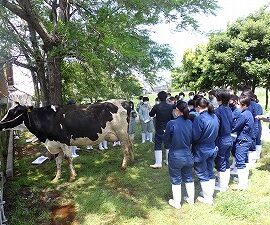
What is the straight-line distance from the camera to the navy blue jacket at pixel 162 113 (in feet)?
30.0

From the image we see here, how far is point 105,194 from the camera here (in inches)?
301

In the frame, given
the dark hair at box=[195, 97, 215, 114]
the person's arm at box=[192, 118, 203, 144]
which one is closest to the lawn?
the person's arm at box=[192, 118, 203, 144]

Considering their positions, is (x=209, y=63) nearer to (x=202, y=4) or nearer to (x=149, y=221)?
(x=202, y=4)

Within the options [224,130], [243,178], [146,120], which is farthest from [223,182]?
[146,120]

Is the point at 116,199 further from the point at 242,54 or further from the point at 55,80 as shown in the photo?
the point at 242,54

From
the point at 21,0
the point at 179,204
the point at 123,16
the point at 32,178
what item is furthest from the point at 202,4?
the point at 32,178

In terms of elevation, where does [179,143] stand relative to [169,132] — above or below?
below

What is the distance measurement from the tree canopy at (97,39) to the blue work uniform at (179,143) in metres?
1.72

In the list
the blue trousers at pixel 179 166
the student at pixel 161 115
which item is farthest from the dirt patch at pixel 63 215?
the student at pixel 161 115

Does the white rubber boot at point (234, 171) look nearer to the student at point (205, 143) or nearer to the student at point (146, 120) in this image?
the student at point (205, 143)

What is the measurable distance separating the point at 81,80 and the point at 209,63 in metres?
12.4

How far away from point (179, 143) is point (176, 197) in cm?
118

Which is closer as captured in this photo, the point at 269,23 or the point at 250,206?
the point at 250,206

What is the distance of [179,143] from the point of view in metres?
6.48
